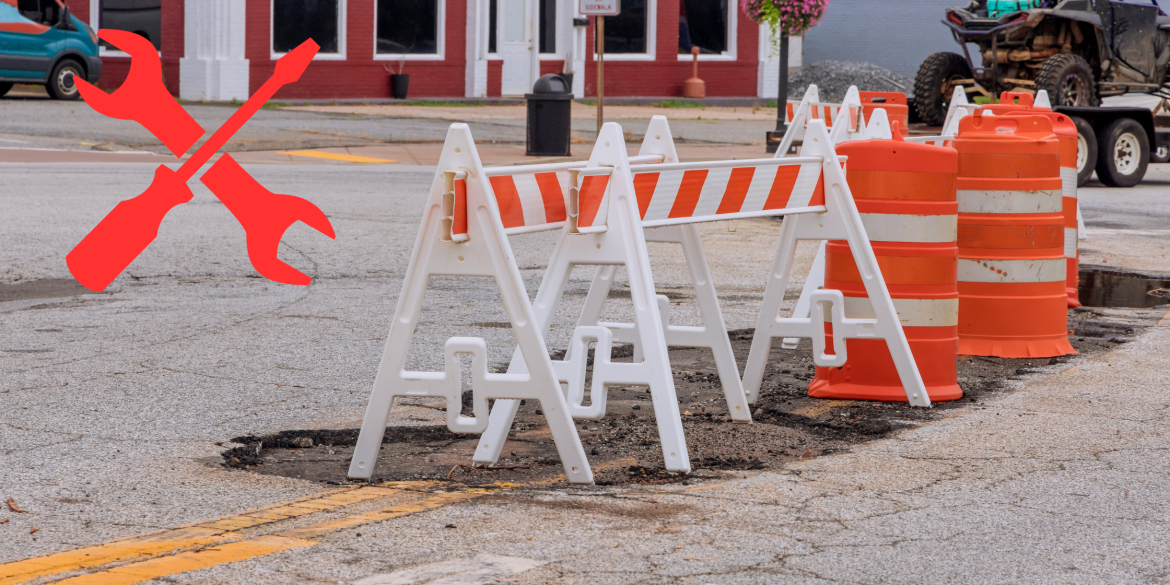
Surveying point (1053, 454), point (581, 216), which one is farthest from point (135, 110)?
point (1053, 454)

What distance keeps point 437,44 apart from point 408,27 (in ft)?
2.66

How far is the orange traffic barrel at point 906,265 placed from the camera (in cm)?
639

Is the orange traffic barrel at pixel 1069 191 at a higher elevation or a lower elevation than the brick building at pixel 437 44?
lower

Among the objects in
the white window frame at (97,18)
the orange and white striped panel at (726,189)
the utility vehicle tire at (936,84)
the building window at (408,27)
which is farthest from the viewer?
the building window at (408,27)

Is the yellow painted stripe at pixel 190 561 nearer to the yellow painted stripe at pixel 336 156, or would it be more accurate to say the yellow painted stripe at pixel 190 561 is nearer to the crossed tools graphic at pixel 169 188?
the crossed tools graphic at pixel 169 188

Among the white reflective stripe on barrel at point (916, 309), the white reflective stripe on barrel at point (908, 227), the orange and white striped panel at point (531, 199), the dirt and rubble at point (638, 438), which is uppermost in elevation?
the orange and white striped panel at point (531, 199)

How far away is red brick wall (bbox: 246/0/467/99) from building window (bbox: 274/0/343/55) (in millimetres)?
254

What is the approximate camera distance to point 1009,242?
7.51 m

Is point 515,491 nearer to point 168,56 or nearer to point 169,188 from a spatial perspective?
point 169,188

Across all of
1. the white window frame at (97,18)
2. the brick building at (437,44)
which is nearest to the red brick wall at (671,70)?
the brick building at (437,44)

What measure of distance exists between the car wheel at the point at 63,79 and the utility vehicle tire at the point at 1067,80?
17.1m

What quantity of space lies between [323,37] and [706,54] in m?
10.4

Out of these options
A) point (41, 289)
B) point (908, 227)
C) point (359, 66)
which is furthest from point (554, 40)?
point (908, 227)

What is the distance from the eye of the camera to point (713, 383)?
664cm
